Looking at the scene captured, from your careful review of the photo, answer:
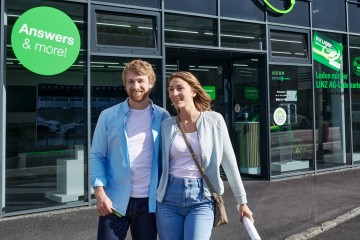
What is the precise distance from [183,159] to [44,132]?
412cm

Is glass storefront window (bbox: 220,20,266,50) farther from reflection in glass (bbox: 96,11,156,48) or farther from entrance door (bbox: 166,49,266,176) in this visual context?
reflection in glass (bbox: 96,11,156,48)

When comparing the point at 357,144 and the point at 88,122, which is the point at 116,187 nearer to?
the point at 88,122

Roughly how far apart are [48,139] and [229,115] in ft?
13.7

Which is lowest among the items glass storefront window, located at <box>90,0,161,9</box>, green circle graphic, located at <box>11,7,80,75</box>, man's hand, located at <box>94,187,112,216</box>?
man's hand, located at <box>94,187,112,216</box>

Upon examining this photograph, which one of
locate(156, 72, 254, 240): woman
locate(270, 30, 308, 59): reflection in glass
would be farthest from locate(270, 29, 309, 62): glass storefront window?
locate(156, 72, 254, 240): woman

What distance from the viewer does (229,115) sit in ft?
31.1

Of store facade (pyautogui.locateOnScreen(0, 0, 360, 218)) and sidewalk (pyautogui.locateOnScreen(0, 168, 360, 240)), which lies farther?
store facade (pyautogui.locateOnScreen(0, 0, 360, 218))

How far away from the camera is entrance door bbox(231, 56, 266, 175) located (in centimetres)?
910

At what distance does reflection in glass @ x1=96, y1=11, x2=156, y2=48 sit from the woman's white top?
436 cm

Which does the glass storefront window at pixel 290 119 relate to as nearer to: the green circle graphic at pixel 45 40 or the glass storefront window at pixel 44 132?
the glass storefront window at pixel 44 132

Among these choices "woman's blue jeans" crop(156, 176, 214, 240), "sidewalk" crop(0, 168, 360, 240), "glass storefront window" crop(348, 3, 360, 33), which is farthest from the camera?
"glass storefront window" crop(348, 3, 360, 33)

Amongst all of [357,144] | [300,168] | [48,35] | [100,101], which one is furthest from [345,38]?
[48,35]

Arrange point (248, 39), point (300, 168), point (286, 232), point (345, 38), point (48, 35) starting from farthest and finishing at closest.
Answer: point (345, 38) < point (300, 168) < point (248, 39) < point (48, 35) < point (286, 232)

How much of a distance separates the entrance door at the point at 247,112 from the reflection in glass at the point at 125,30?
2.56m
